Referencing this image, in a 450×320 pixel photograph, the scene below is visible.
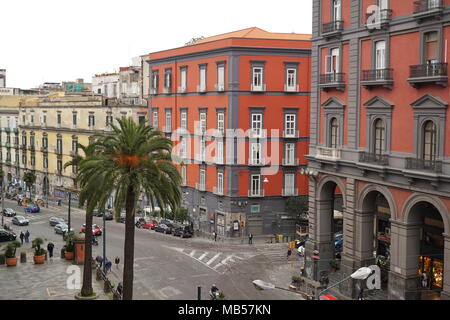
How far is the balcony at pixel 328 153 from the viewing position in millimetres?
41062

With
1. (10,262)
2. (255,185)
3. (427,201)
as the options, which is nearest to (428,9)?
(427,201)

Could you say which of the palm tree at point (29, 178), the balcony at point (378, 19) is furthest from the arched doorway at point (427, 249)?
the palm tree at point (29, 178)

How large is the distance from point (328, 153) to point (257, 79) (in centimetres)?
2183

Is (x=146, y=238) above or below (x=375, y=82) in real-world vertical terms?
below

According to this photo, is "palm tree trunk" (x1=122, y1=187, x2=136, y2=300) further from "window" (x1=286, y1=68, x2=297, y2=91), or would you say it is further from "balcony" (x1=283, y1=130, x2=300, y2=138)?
"window" (x1=286, y1=68, x2=297, y2=91)

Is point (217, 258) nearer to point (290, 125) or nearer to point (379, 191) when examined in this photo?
point (290, 125)

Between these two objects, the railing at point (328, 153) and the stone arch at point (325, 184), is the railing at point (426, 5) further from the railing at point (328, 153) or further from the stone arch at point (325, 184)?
the stone arch at point (325, 184)

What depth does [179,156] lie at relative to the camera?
70.6 m

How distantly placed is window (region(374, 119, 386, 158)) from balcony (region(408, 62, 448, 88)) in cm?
416

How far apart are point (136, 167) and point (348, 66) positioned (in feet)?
56.8

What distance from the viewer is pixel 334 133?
42.7 m
